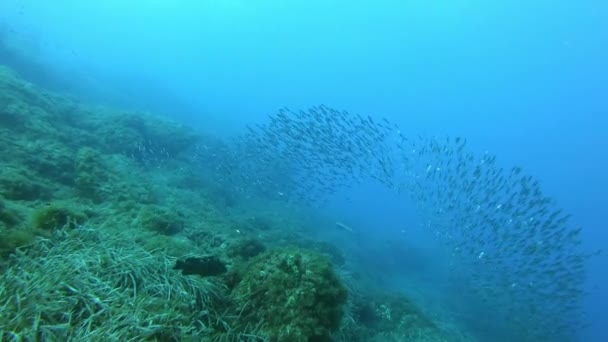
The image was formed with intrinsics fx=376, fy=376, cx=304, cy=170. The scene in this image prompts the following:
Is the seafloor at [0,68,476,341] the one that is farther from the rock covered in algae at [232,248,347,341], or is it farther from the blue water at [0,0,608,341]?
the blue water at [0,0,608,341]

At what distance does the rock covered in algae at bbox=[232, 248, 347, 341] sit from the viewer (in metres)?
4.31

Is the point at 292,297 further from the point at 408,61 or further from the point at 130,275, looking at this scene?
the point at 408,61

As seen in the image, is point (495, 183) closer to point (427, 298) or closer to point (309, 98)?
point (427, 298)

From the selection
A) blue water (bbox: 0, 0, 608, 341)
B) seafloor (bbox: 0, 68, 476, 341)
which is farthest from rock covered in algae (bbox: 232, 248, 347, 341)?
blue water (bbox: 0, 0, 608, 341)

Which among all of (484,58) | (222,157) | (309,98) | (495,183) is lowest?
(222,157)

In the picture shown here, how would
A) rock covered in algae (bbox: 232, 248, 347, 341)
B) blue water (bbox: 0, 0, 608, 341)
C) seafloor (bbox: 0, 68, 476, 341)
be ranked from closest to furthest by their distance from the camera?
seafloor (bbox: 0, 68, 476, 341)
rock covered in algae (bbox: 232, 248, 347, 341)
blue water (bbox: 0, 0, 608, 341)

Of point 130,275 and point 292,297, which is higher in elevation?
point 292,297

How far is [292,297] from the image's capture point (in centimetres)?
443

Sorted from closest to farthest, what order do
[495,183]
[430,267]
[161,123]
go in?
[495,183] → [161,123] → [430,267]

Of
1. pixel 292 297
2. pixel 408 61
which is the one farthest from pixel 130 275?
pixel 408 61

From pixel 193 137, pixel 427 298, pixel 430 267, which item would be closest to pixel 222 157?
pixel 193 137

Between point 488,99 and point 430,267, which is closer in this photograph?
point 430,267

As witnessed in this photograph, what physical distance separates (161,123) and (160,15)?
655ft

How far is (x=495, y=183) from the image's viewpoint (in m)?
15.3
